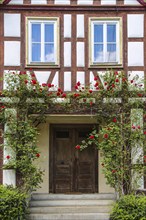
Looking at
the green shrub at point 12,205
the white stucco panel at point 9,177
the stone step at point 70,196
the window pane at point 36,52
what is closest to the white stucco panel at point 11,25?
the window pane at point 36,52

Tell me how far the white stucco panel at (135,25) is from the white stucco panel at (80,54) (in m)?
1.28

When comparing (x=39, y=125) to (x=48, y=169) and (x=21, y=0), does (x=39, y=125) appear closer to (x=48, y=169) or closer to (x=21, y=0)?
(x=48, y=169)

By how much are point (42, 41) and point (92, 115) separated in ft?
7.68

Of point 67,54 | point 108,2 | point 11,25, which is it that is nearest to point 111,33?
point 108,2

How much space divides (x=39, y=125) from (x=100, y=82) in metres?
2.41

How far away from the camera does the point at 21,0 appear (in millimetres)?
11656

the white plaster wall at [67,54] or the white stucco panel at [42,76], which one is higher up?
the white plaster wall at [67,54]

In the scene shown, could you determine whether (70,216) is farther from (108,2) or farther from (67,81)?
(108,2)

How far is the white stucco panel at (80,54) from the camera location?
11.6 meters

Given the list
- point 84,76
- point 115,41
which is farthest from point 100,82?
point 115,41

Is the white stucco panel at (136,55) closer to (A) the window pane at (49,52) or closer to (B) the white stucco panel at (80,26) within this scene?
(B) the white stucco panel at (80,26)

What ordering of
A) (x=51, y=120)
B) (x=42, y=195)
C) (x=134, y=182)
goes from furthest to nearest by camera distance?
(x=51, y=120) < (x=42, y=195) < (x=134, y=182)

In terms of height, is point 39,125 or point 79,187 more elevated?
point 39,125

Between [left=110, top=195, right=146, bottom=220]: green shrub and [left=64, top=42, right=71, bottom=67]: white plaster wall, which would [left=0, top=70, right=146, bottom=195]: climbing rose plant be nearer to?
[left=64, top=42, right=71, bottom=67]: white plaster wall
